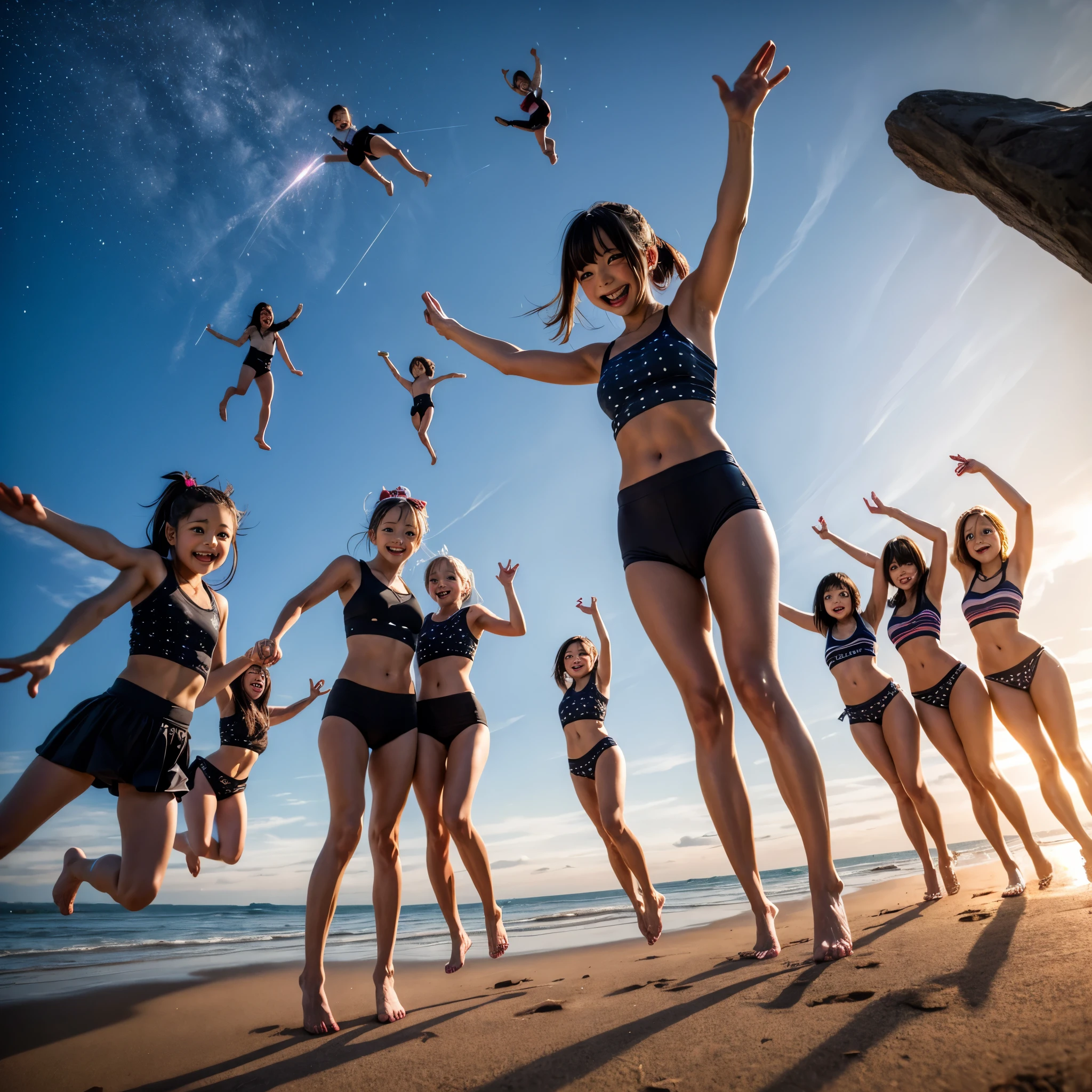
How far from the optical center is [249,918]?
2197 centimetres

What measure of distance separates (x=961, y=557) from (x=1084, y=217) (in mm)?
4524

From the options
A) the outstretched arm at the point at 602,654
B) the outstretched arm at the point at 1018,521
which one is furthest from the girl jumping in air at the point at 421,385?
the outstretched arm at the point at 1018,521

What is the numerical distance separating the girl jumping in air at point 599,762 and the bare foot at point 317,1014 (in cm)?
322

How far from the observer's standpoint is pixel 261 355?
9.62 metres

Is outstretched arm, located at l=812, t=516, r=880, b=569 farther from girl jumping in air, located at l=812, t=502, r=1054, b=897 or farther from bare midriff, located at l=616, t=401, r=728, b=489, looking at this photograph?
bare midriff, located at l=616, t=401, r=728, b=489

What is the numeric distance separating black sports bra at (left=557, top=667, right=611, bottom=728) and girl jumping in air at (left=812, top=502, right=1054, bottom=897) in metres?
2.96

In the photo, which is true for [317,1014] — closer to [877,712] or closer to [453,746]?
Result: [453,746]

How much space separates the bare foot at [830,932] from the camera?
7.13 feet

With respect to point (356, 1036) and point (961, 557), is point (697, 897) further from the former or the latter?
point (356, 1036)

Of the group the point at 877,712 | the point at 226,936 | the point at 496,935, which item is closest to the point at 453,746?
the point at 496,935

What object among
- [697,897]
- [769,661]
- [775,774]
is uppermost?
[769,661]

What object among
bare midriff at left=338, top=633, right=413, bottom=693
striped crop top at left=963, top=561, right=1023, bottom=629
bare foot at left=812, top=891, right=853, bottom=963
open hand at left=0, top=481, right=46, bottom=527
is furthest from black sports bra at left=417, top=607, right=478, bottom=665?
striped crop top at left=963, top=561, right=1023, bottom=629

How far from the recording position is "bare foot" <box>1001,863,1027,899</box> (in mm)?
4312

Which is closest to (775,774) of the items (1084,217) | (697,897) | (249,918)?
(1084,217)
